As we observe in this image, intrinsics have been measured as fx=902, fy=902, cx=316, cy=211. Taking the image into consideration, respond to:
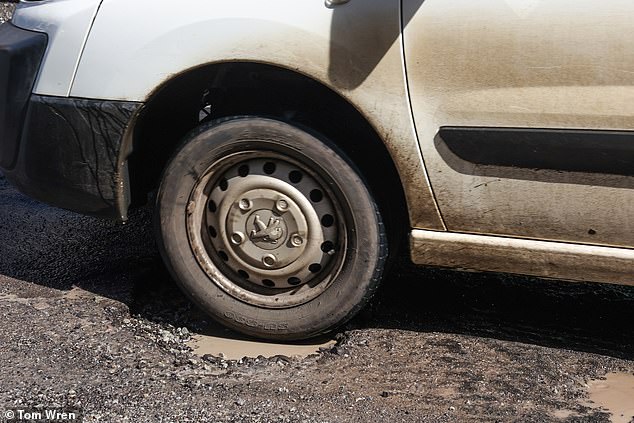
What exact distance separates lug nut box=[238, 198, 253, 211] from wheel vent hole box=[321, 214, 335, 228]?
27 cm

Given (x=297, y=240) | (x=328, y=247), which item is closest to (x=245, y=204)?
(x=297, y=240)

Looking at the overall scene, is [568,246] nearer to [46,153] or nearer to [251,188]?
[251,188]

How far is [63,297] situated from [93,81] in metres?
1.02

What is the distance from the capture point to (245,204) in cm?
326

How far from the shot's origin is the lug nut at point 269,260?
326 centimetres

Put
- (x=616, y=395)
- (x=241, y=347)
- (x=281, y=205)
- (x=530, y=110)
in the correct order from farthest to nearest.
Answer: (x=241, y=347)
(x=281, y=205)
(x=616, y=395)
(x=530, y=110)

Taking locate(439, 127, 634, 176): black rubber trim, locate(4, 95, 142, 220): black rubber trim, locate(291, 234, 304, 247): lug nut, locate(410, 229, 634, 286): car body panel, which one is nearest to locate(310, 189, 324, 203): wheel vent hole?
locate(291, 234, 304, 247): lug nut

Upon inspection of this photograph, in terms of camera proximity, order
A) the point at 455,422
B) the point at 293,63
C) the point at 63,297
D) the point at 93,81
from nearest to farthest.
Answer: the point at 455,422
the point at 293,63
the point at 93,81
the point at 63,297

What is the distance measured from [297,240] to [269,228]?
4.3 inches

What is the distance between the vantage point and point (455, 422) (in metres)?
2.80

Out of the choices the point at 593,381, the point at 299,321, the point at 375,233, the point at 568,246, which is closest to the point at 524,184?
the point at 568,246

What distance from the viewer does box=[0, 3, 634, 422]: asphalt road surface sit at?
2.89 meters

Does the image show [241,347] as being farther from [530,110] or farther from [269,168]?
[530,110]

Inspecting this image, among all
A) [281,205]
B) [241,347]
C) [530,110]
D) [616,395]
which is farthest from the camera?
[241,347]
